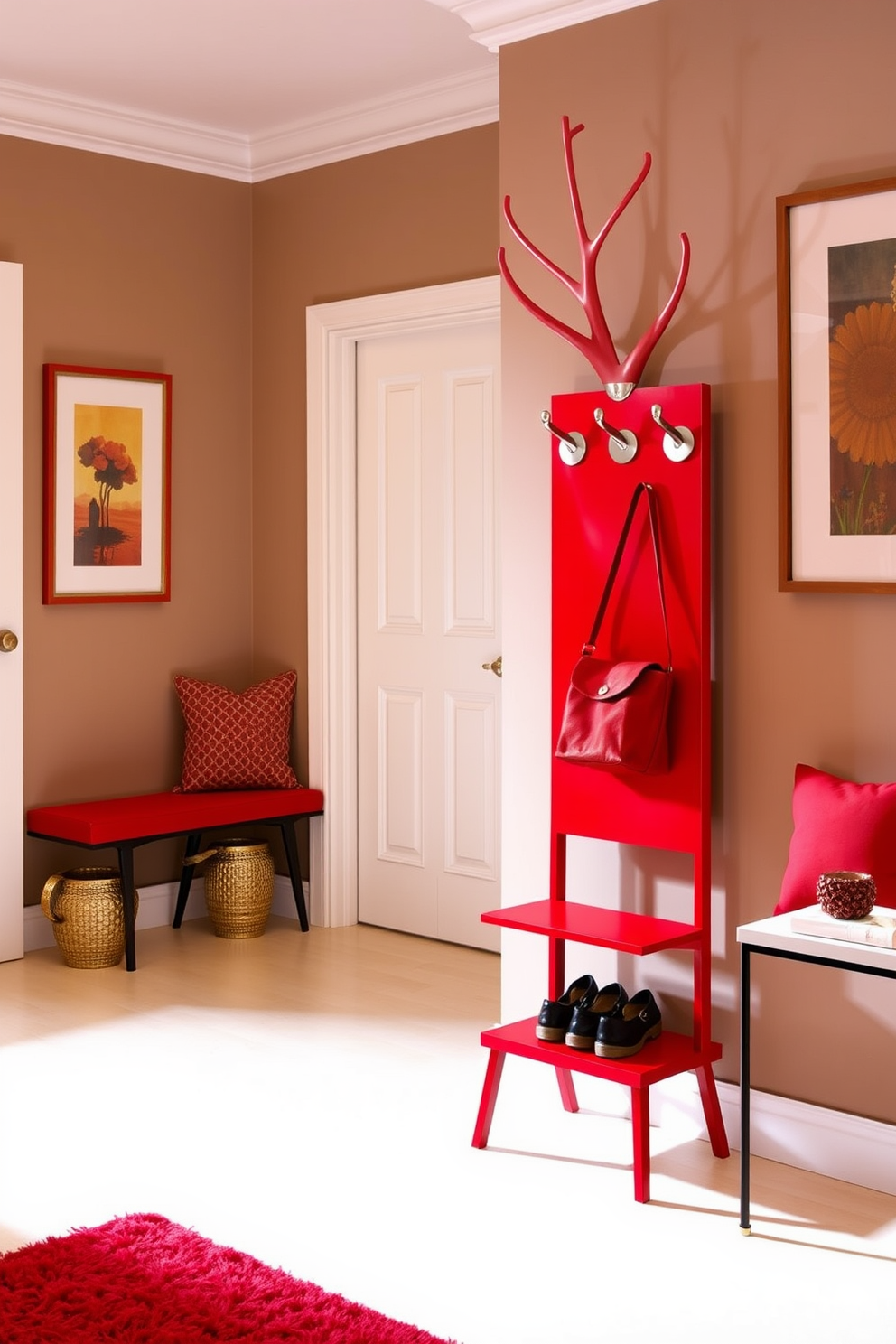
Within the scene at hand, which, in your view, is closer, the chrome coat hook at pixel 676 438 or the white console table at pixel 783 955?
the white console table at pixel 783 955

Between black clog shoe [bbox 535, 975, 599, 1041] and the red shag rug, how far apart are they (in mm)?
791

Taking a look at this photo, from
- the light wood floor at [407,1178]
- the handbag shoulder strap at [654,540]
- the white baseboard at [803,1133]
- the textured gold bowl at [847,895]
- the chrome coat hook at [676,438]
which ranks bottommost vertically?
the light wood floor at [407,1178]

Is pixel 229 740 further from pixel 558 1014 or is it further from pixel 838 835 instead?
pixel 838 835

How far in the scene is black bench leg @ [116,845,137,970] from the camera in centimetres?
451

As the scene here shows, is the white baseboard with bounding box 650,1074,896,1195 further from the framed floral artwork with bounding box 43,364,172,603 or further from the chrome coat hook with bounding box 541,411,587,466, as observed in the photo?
the framed floral artwork with bounding box 43,364,172,603

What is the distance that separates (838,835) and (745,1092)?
509mm

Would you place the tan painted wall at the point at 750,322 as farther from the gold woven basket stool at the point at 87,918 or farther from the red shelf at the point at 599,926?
the gold woven basket stool at the point at 87,918

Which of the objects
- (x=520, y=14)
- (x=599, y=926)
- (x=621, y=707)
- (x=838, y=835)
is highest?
(x=520, y=14)

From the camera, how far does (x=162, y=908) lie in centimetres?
514

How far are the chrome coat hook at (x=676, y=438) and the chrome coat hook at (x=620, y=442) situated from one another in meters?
0.09

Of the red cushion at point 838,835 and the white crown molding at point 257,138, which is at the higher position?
the white crown molding at point 257,138

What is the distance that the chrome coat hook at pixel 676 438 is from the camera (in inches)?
120

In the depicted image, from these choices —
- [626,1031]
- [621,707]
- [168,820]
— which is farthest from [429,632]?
[626,1031]

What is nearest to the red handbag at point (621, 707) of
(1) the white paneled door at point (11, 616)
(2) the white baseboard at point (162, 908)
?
(1) the white paneled door at point (11, 616)
